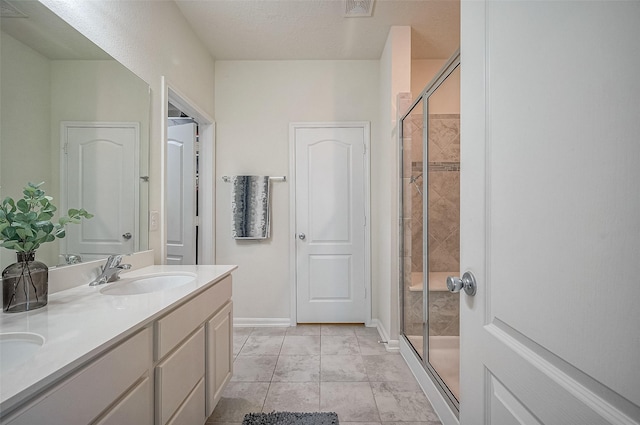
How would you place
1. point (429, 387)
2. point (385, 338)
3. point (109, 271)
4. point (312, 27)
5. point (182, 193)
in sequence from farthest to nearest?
point (182, 193), point (385, 338), point (312, 27), point (429, 387), point (109, 271)

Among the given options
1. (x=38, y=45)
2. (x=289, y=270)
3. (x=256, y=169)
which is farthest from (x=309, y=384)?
(x=38, y=45)

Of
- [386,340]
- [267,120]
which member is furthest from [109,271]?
[386,340]

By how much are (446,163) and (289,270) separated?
1747 mm

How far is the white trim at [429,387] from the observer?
1381mm

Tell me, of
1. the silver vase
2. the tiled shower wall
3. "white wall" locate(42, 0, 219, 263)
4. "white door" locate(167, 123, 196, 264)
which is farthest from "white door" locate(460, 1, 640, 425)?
"white door" locate(167, 123, 196, 264)

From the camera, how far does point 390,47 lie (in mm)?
2307

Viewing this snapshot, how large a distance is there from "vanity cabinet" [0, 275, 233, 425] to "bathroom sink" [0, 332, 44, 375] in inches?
7.5

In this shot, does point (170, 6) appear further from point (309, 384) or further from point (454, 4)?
point (309, 384)

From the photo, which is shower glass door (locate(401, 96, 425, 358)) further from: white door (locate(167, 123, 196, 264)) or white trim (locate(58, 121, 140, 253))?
white door (locate(167, 123, 196, 264))

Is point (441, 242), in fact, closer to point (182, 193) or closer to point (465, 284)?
point (465, 284)

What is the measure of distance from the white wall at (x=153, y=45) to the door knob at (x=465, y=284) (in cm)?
177

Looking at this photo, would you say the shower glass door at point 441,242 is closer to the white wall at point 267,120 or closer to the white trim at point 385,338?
the white trim at point 385,338

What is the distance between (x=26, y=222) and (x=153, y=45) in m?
1.38

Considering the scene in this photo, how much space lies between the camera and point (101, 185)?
1.34m
